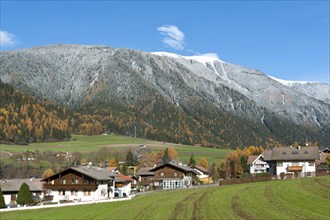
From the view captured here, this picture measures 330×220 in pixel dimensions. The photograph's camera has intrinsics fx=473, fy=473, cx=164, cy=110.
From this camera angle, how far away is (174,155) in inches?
7795

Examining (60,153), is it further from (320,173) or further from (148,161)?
(320,173)

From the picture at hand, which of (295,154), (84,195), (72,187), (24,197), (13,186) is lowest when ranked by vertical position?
(84,195)

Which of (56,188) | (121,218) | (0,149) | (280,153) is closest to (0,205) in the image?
(56,188)

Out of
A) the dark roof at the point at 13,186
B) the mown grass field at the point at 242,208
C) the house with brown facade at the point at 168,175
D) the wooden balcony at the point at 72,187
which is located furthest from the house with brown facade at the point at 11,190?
the house with brown facade at the point at 168,175

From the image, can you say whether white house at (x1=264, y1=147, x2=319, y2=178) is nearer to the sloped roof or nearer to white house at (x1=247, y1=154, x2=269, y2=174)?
white house at (x1=247, y1=154, x2=269, y2=174)

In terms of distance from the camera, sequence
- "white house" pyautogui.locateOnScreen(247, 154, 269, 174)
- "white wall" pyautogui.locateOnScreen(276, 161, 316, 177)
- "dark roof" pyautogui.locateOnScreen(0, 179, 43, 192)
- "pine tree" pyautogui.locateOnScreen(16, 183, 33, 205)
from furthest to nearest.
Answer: "white house" pyautogui.locateOnScreen(247, 154, 269, 174), "white wall" pyautogui.locateOnScreen(276, 161, 316, 177), "dark roof" pyautogui.locateOnScreen(0, 179, 43, 192), "pine tree" pyautogui.locateOnScreen(16, 183, 33, 205)

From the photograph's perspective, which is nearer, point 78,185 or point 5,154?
point 78,185

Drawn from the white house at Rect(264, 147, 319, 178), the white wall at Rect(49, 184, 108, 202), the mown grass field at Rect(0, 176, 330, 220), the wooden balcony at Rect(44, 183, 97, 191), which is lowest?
the white wall at Rect(49, 184, 108, 202)

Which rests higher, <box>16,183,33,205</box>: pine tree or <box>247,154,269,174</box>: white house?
<box>247,154,269,174</box>: white house

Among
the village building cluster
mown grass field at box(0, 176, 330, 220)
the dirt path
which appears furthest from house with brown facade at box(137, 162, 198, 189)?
the dirt path

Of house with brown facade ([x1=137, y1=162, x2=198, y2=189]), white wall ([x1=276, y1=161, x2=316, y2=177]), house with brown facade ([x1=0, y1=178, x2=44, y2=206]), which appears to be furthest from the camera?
house with brown facade ([x1=137, y1=162, x2=198, y2=189])

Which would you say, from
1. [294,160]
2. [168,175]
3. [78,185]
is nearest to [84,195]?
[78,185]

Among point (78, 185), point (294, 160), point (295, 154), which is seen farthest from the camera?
point (295, 154)

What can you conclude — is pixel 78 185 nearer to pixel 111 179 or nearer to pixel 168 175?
pixel 111 179
